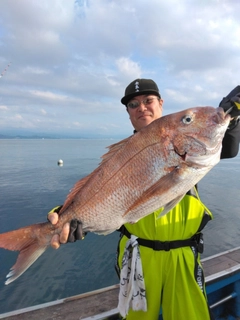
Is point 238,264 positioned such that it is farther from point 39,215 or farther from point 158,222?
point 39,215

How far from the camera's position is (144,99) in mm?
2797

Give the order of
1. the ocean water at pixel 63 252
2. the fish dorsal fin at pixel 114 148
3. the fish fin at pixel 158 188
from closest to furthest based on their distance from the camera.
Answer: the fish fin at pixel 158 188 < the fish dorsal fin at pixel 114 148 < the ocean water at pixel 63 252

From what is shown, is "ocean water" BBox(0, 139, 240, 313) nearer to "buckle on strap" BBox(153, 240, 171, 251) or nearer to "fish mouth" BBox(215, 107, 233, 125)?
"buckle on strap" BBox(153, 240, 171, 251)

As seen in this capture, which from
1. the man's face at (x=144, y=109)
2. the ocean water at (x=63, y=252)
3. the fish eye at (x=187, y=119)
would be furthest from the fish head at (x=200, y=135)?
the ocean water at (x=63, y=252)

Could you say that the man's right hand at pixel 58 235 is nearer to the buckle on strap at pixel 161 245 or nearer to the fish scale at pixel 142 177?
the fish scale at pixel 142 177

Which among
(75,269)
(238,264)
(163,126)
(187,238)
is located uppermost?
(163,126)

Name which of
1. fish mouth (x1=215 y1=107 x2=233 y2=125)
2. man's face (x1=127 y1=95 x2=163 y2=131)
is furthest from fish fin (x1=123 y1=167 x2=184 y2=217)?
man's face (x1=127 y1=95 x2=163 y2=131)

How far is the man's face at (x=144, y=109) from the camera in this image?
2771mm

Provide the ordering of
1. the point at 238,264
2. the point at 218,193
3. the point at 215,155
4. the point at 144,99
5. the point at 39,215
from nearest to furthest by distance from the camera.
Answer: the point at 215,155 → the point at 144,99 → the point at 238,264 → the point at 39,215 → the point at 218,193

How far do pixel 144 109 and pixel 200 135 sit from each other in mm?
1069

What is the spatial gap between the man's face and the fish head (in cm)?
88

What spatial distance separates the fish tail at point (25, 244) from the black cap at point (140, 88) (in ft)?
5.59

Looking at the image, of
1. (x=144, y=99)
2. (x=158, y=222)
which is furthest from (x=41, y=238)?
(x=144, y=99)

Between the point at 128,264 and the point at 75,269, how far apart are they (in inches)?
146
